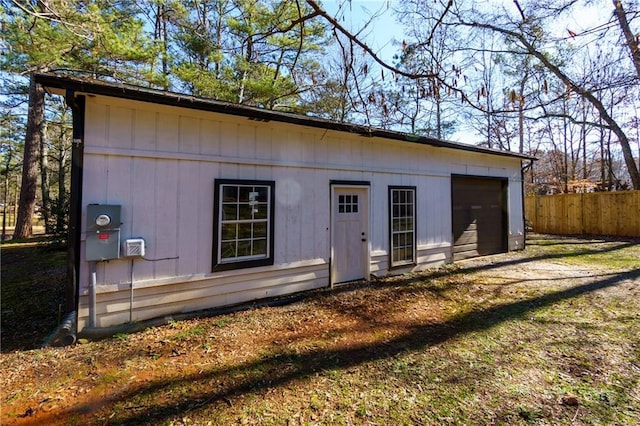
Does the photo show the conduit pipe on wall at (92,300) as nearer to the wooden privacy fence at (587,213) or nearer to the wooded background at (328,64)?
the wooded background at (328,64)

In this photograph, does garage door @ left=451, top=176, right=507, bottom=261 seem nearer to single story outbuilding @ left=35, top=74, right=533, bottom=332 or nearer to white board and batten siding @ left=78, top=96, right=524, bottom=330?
single story outbuilding @ left=35, top=74, right=533, bottom=332

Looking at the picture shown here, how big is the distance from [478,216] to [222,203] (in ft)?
24.0

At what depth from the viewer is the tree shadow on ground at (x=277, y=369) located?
2527 mm

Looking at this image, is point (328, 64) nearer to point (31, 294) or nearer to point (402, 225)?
point (402, 225)

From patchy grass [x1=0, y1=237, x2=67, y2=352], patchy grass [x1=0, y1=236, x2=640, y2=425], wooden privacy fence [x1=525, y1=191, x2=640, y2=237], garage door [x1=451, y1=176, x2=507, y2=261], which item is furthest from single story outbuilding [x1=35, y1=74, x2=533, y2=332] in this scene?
wooden privacy fence [x1=525, y1=191, x2=640, y2=237]

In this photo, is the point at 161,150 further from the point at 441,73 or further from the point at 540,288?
the point at 540,288

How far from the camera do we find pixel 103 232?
3834mm

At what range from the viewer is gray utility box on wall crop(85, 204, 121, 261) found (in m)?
3.78

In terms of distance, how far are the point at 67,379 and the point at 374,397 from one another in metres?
2.88

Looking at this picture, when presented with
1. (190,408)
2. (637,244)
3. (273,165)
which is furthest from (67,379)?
(637,244)

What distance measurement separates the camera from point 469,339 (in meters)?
3.79

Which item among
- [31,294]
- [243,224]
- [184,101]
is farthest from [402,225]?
[31,294]

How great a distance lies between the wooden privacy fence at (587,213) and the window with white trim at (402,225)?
39.0 ft

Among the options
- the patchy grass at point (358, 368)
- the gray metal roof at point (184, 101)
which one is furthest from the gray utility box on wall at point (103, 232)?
the gray metal roof at point (184, 101)
